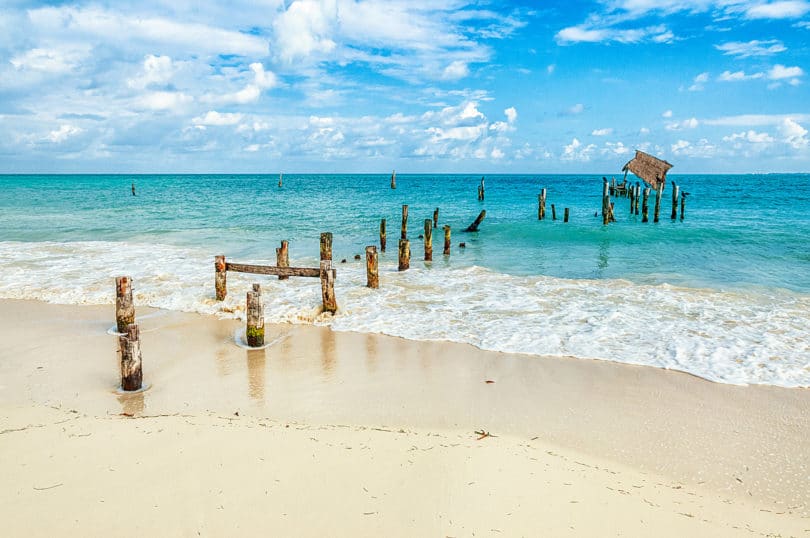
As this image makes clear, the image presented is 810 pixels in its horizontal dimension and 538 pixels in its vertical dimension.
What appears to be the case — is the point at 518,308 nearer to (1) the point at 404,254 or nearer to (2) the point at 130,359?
(1) the point at 404,254

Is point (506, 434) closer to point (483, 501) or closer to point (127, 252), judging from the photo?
point (483, 501)

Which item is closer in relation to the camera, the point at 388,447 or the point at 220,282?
the point at 388,447

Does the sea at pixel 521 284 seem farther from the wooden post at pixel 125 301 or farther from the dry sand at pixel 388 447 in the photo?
the wooden post at pixel 125 301

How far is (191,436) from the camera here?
5.91 m

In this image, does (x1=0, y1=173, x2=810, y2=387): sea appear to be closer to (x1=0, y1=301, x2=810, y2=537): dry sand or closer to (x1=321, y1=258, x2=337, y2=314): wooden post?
(x1=321, y1=258, x2=337, y2=314): wooden post

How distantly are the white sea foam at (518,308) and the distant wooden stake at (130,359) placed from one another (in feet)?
13.7

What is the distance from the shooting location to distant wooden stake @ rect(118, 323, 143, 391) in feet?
24.3

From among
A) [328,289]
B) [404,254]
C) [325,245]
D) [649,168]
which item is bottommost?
[328,289]

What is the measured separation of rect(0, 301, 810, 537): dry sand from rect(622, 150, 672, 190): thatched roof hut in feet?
88.8

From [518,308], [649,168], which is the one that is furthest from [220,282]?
[649,168]

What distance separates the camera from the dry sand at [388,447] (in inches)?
180

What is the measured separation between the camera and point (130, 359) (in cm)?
745

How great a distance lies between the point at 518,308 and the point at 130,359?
328 inches

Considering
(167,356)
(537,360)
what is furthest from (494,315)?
(167,356)
